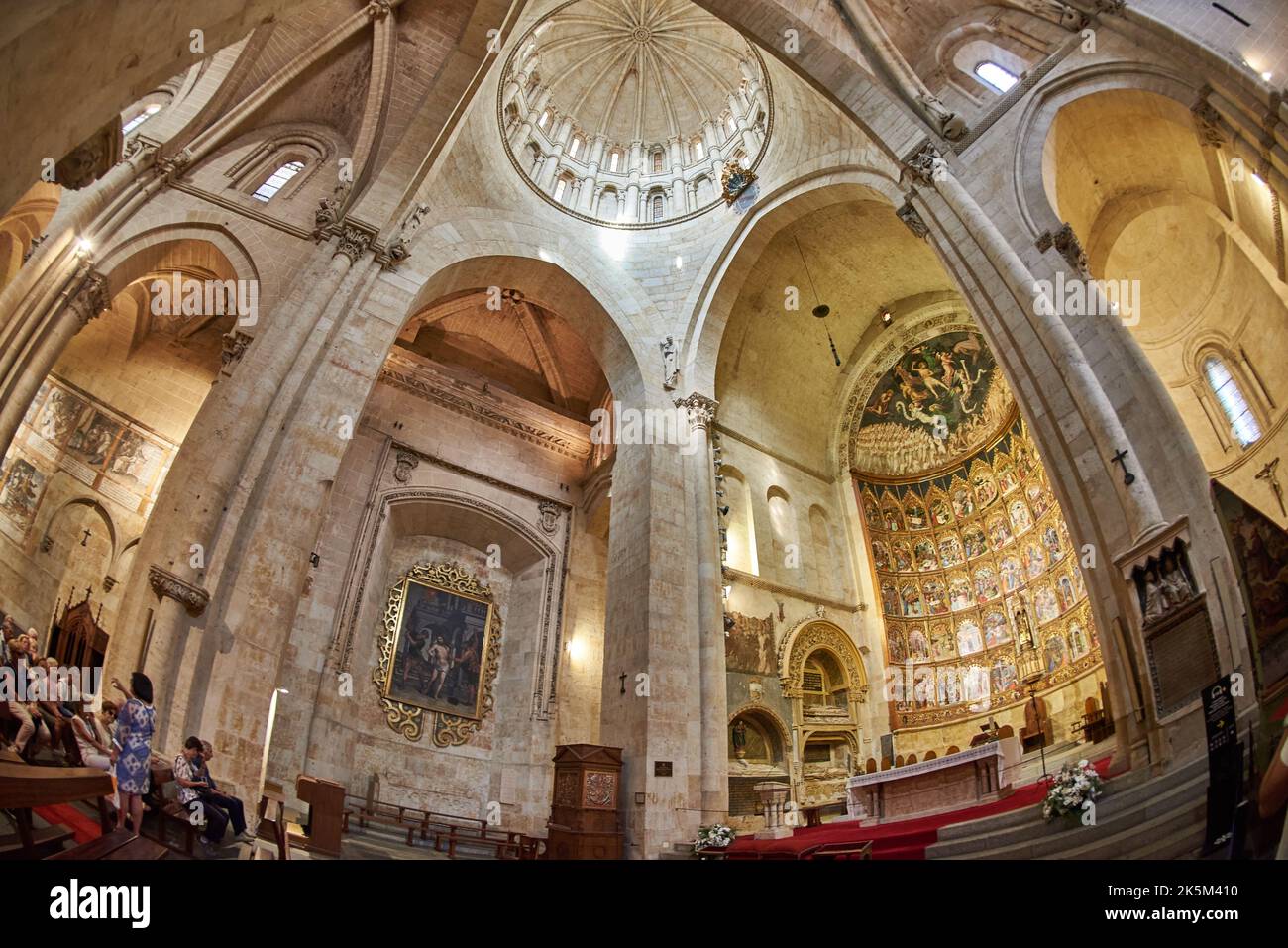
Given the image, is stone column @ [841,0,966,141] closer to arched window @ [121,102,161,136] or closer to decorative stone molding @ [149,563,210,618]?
arched window @ [121,102,161,136]

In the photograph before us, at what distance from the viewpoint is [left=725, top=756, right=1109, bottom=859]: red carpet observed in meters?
7.49

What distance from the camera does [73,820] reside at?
5.64m

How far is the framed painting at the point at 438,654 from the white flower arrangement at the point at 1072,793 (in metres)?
13.1

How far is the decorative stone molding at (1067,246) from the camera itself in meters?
9.10

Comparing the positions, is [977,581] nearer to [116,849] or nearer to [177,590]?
[177,590]

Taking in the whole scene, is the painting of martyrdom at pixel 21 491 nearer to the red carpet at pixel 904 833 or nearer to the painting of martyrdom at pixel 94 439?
the painting of martyrdom at pixel 94 439

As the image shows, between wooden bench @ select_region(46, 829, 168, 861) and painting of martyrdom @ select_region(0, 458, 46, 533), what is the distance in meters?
10.1

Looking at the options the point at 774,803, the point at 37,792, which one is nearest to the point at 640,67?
the point at 774,803

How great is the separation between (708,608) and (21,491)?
494 inches

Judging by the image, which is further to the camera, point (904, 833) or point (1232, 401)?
point (1232, 401)

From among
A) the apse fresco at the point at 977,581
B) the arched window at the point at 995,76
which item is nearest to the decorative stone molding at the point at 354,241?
the arched window at the point at 995,76

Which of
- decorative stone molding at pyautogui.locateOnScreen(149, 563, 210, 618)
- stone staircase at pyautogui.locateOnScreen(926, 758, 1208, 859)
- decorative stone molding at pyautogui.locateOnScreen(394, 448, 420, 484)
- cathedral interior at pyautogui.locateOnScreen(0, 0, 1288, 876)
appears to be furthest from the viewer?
decorative stone molding at pyautogui.locateOnScreen(394, 448, 420, 484)

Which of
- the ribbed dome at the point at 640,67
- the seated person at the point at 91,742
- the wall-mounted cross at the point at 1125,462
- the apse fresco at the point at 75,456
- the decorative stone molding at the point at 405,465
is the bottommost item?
the seated person at the point at 91,742

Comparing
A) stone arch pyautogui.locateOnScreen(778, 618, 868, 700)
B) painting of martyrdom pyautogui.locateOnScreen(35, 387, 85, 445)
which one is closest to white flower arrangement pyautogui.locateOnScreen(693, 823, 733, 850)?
stone arch pyautogui.locateOnScreen(778, 618, 868, 700)
